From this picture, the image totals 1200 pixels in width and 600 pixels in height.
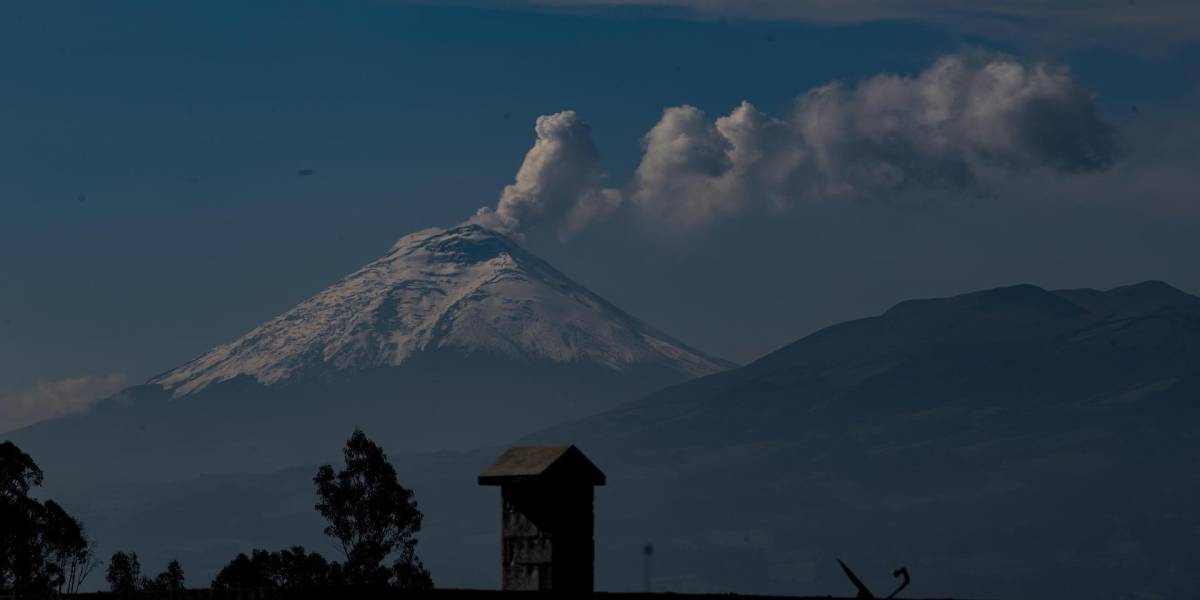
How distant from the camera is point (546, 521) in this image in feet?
62.2

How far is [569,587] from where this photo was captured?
1897 cm

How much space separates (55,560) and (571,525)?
7383cm

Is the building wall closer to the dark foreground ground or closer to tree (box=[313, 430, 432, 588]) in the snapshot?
the dark foreground ground

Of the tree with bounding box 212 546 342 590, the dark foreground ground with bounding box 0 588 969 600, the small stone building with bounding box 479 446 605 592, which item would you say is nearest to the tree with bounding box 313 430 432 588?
the tree with bounding box 212 546 342 590

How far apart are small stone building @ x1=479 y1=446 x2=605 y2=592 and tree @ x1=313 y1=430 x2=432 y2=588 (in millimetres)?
71195

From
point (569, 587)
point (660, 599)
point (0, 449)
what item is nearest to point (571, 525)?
point (569, 587)

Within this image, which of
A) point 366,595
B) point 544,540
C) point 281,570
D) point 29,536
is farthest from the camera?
point 281,570

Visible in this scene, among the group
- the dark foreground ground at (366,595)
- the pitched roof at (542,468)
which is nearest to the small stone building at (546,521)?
the pitched roof at (542,468)

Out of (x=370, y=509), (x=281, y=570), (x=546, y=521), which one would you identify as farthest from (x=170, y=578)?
(x=546, y=521)

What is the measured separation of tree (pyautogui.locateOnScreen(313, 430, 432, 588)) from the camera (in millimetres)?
90250

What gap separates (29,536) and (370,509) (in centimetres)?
1737

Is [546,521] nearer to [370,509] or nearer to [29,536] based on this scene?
[29,536]

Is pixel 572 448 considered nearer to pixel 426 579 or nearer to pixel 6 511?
pixel 6 511

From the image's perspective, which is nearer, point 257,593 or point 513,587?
point 257,593
